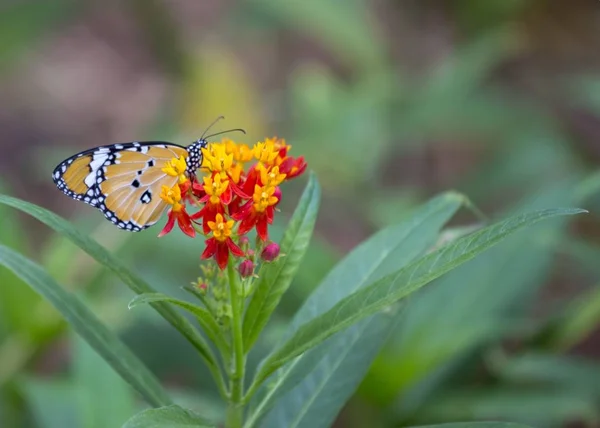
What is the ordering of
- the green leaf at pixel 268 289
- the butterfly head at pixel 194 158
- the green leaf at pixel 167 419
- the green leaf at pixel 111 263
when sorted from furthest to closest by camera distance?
the butterfly head at pixel 194 158 < the green leaf at pixel 268 289 < the green leaf at pixel 111 263 < the green leaf at pixel 167 419

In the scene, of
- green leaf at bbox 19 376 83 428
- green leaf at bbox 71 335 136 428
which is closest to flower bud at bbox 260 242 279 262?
green leaf at bbox 71 335 136 428

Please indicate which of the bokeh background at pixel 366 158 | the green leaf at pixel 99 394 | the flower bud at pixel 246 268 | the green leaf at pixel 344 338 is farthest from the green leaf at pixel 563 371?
the flower bud at pixel 246 268

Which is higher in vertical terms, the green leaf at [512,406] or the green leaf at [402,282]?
the green leaf at [512,406]

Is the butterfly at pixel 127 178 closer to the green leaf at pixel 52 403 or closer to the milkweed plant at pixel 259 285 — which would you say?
the milkweed plant at pixel 259 285

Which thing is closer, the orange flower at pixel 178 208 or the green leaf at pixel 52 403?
the orange flower at pixel 178 208

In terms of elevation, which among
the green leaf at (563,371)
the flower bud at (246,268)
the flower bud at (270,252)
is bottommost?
the flower bud at (246,268)

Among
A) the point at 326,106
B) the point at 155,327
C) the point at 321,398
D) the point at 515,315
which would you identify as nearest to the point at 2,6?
the point at 326,106

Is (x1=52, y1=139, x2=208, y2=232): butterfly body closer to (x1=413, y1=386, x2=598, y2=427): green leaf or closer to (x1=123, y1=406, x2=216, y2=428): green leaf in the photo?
(x1=123, y1=406, x2=216, y2=428): green leaf
